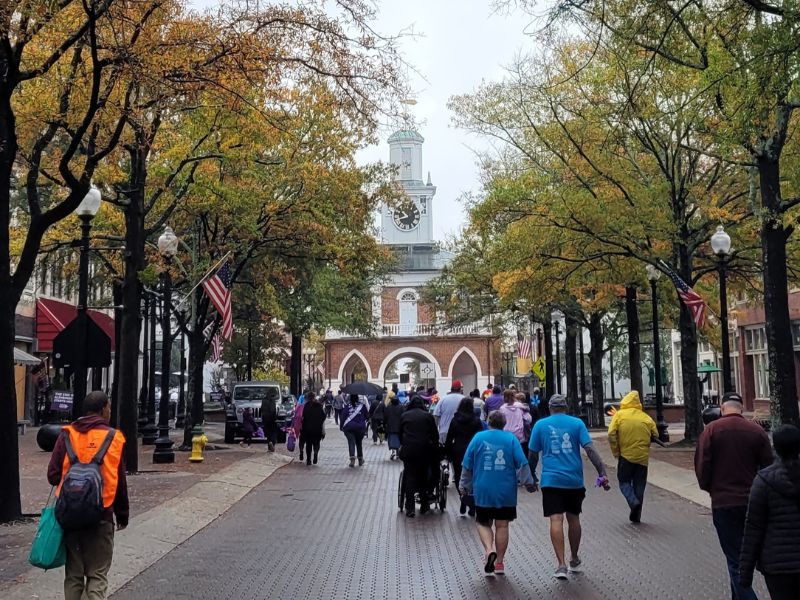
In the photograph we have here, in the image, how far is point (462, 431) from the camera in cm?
1419

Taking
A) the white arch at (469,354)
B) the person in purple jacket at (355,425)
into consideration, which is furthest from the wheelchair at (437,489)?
the white arch at (469,354)

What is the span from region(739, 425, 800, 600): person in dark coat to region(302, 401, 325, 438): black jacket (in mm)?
17038

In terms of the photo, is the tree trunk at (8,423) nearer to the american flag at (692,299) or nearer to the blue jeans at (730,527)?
the blue jeans at (730,527)

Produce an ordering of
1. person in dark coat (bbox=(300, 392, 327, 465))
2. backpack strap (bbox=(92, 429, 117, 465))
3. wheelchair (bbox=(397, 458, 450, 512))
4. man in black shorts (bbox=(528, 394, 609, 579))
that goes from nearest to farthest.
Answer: backpack strap (bbox=(92, 429, 117, 465))
man in black shorts (bbox=(528, 394, 609, 579))
wheelchair (bbox=(397, 458, 450, 512))
person in dark coat (bbox=(300, 392, 327, 465))

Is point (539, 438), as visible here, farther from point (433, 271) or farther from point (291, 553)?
point (433, 271)

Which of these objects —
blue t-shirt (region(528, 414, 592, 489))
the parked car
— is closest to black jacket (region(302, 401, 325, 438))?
the parked car

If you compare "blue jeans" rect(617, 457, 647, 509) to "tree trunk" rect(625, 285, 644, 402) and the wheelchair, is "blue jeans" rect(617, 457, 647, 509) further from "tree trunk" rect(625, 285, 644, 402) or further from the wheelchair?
"tree trunk" rect(625, 285, 644, 402)

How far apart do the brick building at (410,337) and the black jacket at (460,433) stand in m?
54.9

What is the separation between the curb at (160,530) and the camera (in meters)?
8.74

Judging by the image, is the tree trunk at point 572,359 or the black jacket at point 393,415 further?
the tree trunk at point 572,359

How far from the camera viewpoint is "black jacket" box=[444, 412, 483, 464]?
14.0 meters

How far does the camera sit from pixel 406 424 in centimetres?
1398

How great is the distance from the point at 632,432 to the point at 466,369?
221ft

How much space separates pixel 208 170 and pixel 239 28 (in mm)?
9804
